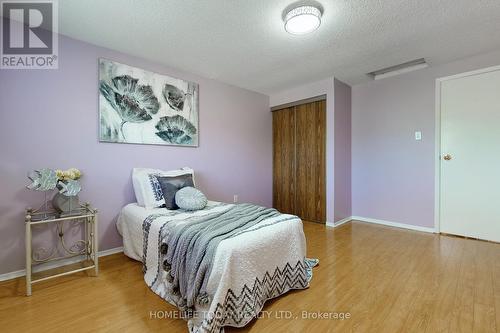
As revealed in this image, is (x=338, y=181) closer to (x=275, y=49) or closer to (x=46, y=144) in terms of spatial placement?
(x=275, y=49)

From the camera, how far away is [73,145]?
2305 mm

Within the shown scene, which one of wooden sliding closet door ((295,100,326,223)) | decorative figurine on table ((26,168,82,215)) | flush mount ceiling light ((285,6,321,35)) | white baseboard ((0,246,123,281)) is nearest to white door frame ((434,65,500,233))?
wooden sliding closet door ((295,100,326,223))

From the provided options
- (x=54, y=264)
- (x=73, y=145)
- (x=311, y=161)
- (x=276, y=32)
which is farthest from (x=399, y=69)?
(x=54, y=264)

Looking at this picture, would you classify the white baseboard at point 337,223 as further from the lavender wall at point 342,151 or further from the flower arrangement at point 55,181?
the flower arrangement at point 55,181

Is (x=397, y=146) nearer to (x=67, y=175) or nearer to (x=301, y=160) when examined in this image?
(x=301, y=160)

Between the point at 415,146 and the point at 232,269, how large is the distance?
321cm

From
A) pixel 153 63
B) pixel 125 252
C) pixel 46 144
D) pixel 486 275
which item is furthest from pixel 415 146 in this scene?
pixel 46 144

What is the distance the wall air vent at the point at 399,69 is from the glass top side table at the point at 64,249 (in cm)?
391

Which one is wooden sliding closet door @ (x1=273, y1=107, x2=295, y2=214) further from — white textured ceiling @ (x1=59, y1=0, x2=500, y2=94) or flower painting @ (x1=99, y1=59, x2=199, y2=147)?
flower painting @ (x1=99, y1=59, x2=199, y2=147)

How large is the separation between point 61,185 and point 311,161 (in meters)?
3.19

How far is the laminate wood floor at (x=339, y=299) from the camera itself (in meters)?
1.45

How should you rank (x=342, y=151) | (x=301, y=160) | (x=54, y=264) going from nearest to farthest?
(x=54, y=264)
(x=342, y=151)
(x=301, y=160)

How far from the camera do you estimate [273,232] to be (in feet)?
5.61

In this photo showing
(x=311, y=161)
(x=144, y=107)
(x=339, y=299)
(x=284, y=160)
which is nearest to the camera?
(x=339, y=299)
